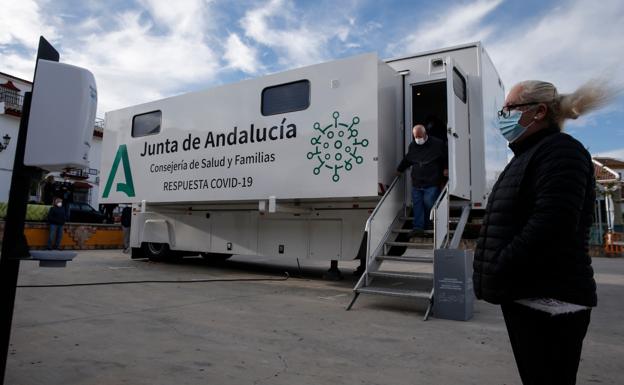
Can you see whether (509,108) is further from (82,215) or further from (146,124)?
(82,215)

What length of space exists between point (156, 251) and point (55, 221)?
3.80 meters

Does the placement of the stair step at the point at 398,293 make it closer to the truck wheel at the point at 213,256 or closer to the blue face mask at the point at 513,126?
the blue face mask at the point at 513,126

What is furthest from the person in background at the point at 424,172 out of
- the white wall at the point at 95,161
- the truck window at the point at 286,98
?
the white wall at the point at 95,161

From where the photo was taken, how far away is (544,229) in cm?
154

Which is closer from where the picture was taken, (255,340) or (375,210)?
(255,340)

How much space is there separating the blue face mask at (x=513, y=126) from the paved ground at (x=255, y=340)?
179 cm

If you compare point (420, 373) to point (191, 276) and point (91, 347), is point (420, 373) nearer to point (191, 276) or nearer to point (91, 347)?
point (91, 347)

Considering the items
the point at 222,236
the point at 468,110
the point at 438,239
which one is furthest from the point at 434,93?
the point at 222,236

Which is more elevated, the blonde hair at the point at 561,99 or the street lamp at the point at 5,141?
the street lamp at the point at 5,141

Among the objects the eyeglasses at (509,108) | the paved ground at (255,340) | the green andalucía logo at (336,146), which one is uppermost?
the green andalucía logo at (336,146)

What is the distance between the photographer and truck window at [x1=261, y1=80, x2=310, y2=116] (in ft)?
22.5

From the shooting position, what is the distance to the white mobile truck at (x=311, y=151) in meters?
6.11

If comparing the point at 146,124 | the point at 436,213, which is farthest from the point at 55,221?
the point at 436,213

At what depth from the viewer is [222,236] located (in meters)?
9.05
